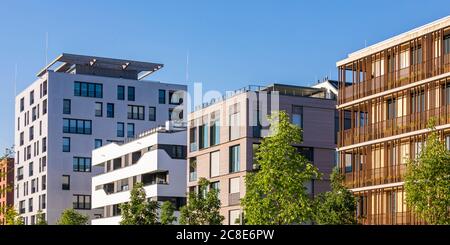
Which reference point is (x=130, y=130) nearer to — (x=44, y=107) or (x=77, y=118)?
(x=77, y=118)

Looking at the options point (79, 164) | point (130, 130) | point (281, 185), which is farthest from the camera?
point (130, 130)

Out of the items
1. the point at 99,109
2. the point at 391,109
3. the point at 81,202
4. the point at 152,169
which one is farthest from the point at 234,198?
the point at 99,109

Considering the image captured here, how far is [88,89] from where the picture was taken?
13050 centimetres

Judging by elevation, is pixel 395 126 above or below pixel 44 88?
below

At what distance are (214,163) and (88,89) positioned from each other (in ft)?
162

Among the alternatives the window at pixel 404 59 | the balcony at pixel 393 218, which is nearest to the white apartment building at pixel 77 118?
the balcony at pixel 393 218

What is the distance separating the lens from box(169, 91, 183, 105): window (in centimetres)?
13738

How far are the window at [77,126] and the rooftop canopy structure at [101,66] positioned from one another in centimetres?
816

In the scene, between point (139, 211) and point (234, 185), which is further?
point (234, 185)

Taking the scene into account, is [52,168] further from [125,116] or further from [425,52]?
[425,52]

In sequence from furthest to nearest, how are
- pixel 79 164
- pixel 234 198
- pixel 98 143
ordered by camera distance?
pixel 98 143 → pixel 79 164 → pixel 234 198

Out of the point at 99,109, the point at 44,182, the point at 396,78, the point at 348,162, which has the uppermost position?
the point at 99,109

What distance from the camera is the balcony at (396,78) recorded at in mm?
61406
